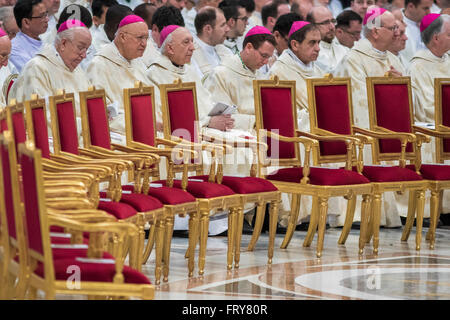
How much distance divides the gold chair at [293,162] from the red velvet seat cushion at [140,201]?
1.48 metres

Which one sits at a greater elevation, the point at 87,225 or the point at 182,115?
the point at 182,115

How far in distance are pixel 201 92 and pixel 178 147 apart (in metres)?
1.91

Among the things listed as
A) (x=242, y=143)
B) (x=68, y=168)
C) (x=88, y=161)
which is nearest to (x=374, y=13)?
(x=242, y=143)

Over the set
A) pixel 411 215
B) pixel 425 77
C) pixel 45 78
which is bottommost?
pixel 411 215

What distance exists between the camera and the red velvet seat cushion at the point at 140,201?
217 inches

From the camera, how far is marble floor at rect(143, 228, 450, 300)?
561 cm

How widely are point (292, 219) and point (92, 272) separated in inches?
151

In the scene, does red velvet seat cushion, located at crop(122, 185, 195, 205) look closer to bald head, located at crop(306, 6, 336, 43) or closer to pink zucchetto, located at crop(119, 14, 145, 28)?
pink zucchetto, located at crop(119, 14, 145, 28)

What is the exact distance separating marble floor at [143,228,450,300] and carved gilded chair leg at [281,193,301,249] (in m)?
0.09

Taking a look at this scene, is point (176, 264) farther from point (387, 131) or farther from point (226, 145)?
point (387, 131)

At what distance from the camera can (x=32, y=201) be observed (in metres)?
3.65

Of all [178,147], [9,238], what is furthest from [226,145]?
[9,238]

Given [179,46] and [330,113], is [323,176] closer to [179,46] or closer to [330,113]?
[330,113]

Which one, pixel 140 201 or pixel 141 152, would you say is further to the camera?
pixel 141 152
